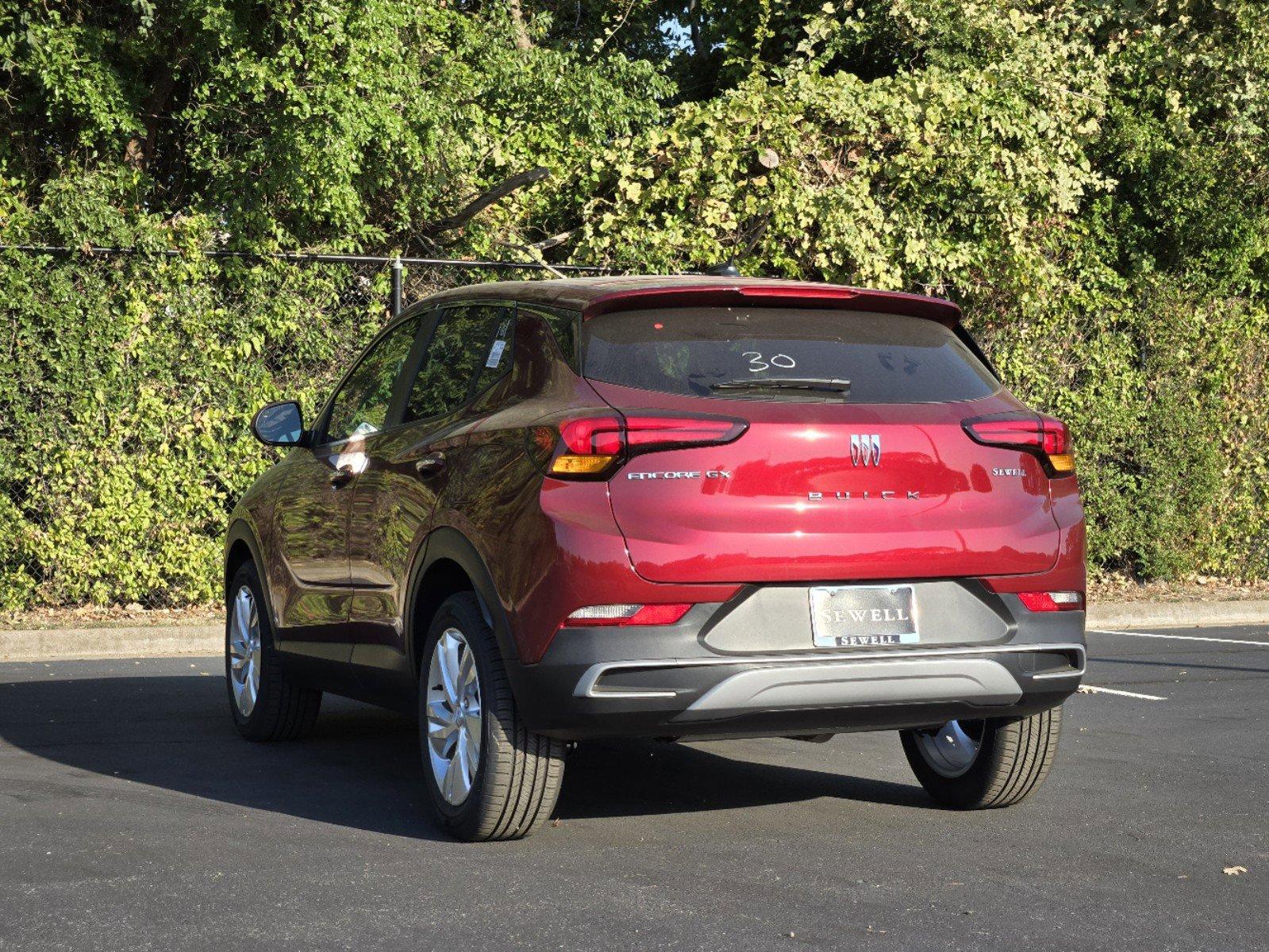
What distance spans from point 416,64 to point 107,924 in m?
10.8

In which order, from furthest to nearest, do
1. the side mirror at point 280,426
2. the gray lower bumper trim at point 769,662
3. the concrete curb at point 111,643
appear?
the concrete curb at point 111,643 → the side mirror at point 280,426 → the gray lower bumper trim at point 769,662

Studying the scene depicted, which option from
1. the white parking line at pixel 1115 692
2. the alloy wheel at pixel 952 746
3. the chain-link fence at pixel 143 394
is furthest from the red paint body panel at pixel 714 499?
the chain-link fence at pixel 143 394

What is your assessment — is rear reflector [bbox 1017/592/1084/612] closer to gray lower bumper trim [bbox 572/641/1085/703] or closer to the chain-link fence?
gray lower bumper trim [bbox 572/641/1085/703]

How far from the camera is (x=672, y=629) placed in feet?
16.0

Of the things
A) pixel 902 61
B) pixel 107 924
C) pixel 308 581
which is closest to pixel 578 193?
pixel 902 61

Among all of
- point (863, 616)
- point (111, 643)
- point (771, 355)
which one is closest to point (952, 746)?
point (863, 616)

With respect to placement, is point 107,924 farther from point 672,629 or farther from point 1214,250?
point 1214,250

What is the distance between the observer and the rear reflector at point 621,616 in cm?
488

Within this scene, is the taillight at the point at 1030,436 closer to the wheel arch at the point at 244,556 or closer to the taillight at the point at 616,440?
the taillight at the point at 616,440

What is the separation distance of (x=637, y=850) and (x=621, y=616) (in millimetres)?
876

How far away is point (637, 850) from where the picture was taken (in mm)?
5312

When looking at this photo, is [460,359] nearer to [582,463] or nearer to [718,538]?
[582,463]

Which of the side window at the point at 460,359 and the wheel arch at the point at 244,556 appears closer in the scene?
the side window at the point at 460,359

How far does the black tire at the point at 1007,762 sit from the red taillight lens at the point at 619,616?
153 centimetres
